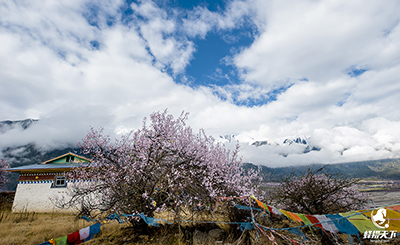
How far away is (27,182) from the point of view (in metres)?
19.7

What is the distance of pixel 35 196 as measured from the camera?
1942cm

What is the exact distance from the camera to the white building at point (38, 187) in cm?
1911

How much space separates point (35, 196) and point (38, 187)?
865 millimetres

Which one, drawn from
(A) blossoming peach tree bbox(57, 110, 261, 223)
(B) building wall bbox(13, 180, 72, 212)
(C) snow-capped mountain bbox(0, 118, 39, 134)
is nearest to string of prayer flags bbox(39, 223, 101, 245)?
(A) blossoming peach tree bbox(57, 110, 261, 223)

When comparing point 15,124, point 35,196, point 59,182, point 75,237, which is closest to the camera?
point 75,237

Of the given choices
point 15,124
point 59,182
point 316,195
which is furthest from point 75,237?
point 15,124

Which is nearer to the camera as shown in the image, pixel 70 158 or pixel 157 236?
pixel 157 236

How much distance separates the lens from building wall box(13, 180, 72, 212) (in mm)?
19016

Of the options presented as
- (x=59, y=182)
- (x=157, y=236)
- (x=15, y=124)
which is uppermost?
(x=15, y=124)

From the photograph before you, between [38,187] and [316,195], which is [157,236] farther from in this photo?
[38,187]

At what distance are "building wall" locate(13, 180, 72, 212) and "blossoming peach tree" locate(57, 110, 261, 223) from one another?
12.9 meters

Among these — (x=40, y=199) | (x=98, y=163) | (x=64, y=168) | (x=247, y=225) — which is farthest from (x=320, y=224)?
(x=40, y=199)

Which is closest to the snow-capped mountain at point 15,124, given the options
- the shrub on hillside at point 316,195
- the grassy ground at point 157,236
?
the grassy ground at point 157,236

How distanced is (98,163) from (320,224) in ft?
33.8
